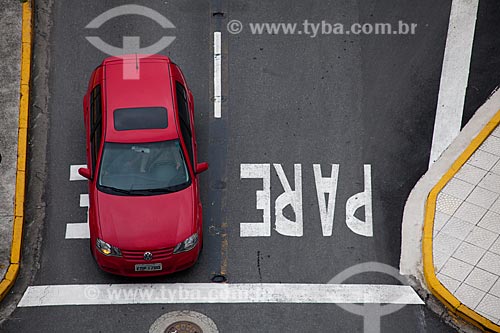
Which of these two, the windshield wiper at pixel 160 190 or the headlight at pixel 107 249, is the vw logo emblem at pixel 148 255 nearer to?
the headlight at pixel 107 249

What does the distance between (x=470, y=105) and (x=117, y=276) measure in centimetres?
726

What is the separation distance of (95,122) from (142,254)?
8.59ft

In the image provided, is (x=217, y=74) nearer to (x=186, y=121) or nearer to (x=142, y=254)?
(x=186, y=121)

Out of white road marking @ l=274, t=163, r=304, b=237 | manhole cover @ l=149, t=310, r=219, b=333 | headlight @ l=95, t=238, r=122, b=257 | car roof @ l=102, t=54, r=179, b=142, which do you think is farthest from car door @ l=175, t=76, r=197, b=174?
manhole cover @ l=149, t=310, r=219, b=333

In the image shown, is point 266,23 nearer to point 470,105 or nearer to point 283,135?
point 283,135

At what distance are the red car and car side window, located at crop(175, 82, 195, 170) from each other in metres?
0.02

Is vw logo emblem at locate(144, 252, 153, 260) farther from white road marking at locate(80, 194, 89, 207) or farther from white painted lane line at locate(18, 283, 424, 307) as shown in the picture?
white road marking at locate(80, 194, 89, 207)

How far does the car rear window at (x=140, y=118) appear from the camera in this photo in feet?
50.8

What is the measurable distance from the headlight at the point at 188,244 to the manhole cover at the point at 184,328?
1117 millimetres

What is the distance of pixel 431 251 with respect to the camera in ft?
51.2

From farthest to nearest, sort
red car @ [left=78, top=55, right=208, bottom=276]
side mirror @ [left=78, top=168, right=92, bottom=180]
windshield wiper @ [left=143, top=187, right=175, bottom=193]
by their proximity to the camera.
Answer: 1. side mirror @ [left=78, top=168, right=92, bottom=180]
2. windshield wiper @ [left=143, top=187, right=175, bottom=193]
3. red car @ [left=78, top=55, right=208, bottom=276]

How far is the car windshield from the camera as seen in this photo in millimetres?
15086

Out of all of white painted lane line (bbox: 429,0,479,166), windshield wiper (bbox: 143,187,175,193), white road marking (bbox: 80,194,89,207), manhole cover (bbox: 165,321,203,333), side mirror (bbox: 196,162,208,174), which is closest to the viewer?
manhole cover (bbox: 165,321,203,333)

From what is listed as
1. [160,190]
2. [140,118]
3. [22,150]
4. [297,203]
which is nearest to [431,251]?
[297,203]
